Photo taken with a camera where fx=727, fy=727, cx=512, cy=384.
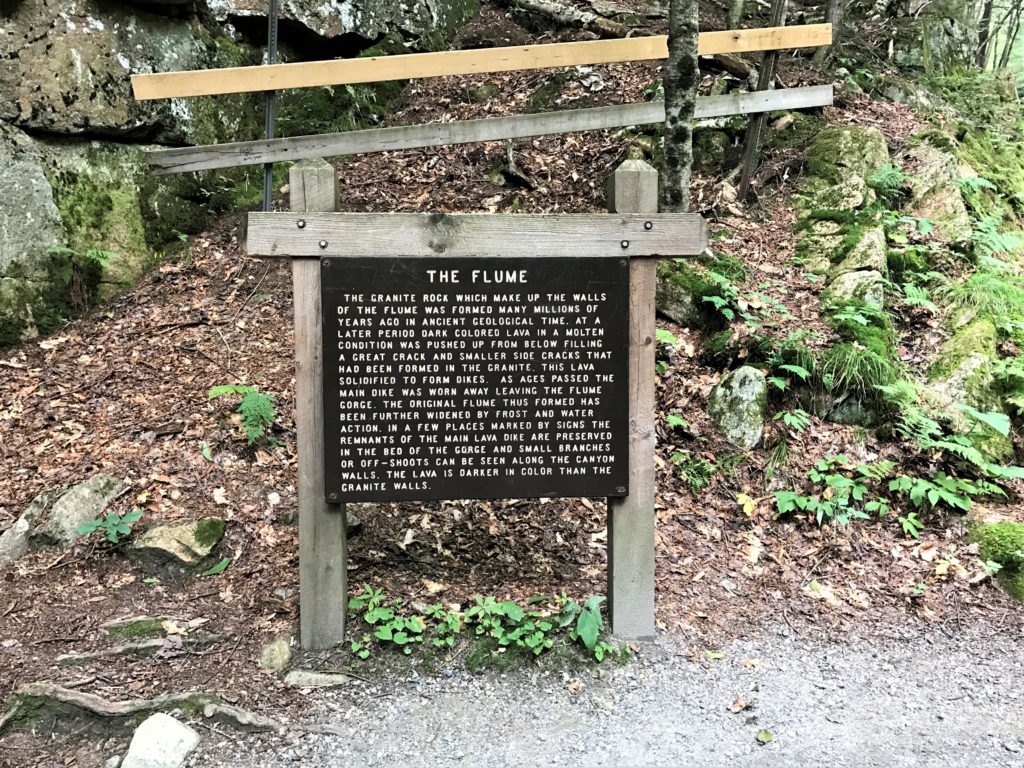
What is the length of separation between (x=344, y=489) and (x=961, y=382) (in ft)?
16.7

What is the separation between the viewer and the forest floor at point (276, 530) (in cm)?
409

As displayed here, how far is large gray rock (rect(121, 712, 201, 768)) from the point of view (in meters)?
3.24

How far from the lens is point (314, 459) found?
3857 mm

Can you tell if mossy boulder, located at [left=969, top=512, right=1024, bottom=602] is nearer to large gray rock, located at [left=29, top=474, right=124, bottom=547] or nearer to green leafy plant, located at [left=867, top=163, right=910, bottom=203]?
green leafy plant, located at [left=867, top=163, right=910, bottom=203]

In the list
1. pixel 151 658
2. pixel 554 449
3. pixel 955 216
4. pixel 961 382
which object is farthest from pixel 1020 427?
pixel 151 658

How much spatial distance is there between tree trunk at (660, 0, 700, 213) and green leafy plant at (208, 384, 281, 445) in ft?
13.2

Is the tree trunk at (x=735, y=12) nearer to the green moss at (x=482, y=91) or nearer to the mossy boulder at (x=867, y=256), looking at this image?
the green moss at (x=482, y=91)

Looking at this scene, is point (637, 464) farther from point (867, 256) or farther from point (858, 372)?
point (867, 256)

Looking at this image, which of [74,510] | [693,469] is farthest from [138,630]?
[693,469]

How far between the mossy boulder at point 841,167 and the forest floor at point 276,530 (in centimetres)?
106

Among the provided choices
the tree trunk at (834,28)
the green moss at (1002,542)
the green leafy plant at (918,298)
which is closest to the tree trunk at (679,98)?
the green leafy plant at (918,298)

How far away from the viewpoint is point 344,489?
3.84 m

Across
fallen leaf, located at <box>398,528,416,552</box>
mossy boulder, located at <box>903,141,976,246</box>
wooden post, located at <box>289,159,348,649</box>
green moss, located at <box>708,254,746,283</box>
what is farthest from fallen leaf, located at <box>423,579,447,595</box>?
mossy boulder, located at <box>903,141,976,246</box>

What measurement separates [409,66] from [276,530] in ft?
13.4
